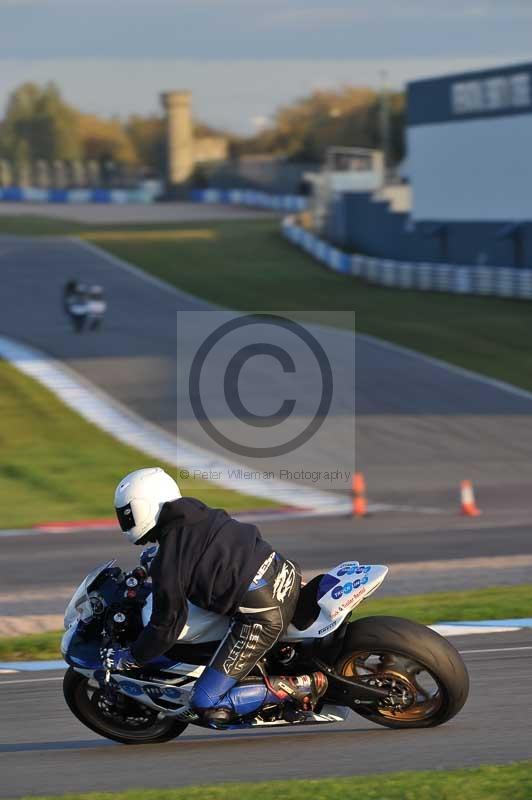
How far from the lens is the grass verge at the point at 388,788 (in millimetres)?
5895

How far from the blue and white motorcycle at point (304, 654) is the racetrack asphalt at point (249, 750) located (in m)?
0.18

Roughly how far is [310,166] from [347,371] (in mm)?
70588

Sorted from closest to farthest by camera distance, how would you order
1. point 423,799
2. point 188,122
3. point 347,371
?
1. point 423,799
2. point 347,371
3. point 188,122

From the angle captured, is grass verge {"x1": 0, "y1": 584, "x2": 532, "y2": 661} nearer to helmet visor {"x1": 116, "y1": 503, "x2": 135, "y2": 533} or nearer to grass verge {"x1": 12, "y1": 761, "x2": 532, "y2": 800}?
helmet visor {"x1": 116, "y1": 503, "x2": 135, "y2": 533}

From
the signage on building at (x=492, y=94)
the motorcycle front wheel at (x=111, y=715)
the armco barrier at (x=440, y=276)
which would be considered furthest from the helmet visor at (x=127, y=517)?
the signage on building at (x=492, y=94)

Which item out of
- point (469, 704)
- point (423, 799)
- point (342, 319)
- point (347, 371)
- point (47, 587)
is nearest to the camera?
point (423, 799)

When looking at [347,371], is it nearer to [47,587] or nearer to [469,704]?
[47,587]

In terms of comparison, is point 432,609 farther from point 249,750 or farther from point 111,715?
point 111,715

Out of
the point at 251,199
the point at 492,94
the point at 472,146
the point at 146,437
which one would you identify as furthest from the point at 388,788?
the point at 251,199

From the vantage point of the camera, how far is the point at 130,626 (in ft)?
23.4

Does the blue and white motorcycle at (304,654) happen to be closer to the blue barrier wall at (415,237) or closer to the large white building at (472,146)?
the blue barrier wall at (415,237)

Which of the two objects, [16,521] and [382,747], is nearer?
[382,747]

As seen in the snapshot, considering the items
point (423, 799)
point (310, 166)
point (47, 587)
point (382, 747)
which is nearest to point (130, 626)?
point (382, 747)

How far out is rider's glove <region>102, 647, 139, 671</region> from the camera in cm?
698
